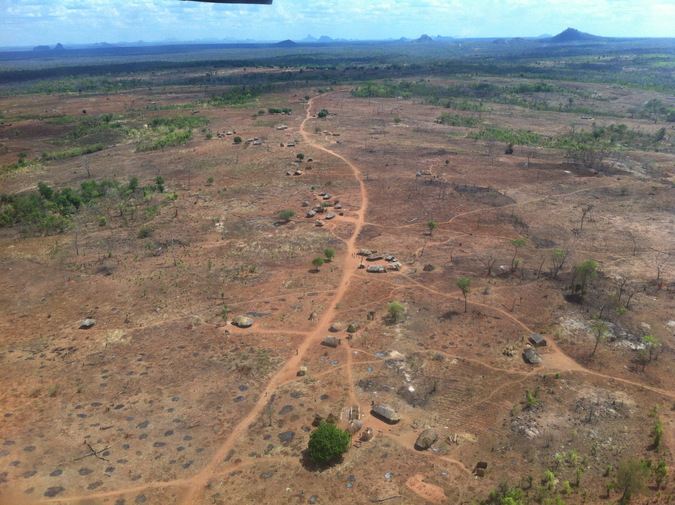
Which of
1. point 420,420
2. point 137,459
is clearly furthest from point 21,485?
point 420,420

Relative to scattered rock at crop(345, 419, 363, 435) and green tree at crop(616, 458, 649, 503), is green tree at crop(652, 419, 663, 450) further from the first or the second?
scattered rock at crop(345, 419, 363, 435)

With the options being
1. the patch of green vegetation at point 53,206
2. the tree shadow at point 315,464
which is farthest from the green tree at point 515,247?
the patch of green vegetation at point 53,206

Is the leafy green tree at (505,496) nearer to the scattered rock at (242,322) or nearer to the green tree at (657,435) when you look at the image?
the green tree at (657,435)

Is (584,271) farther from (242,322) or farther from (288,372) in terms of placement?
(242,322)

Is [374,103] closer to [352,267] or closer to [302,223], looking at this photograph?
[302,223]

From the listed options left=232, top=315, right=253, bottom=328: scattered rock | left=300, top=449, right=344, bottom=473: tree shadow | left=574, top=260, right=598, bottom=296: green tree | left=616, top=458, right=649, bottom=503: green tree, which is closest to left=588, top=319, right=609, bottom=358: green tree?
left=574, top=260, right=598, bottom=296: green tree

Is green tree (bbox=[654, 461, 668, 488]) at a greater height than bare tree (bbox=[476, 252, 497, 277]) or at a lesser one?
lesser
